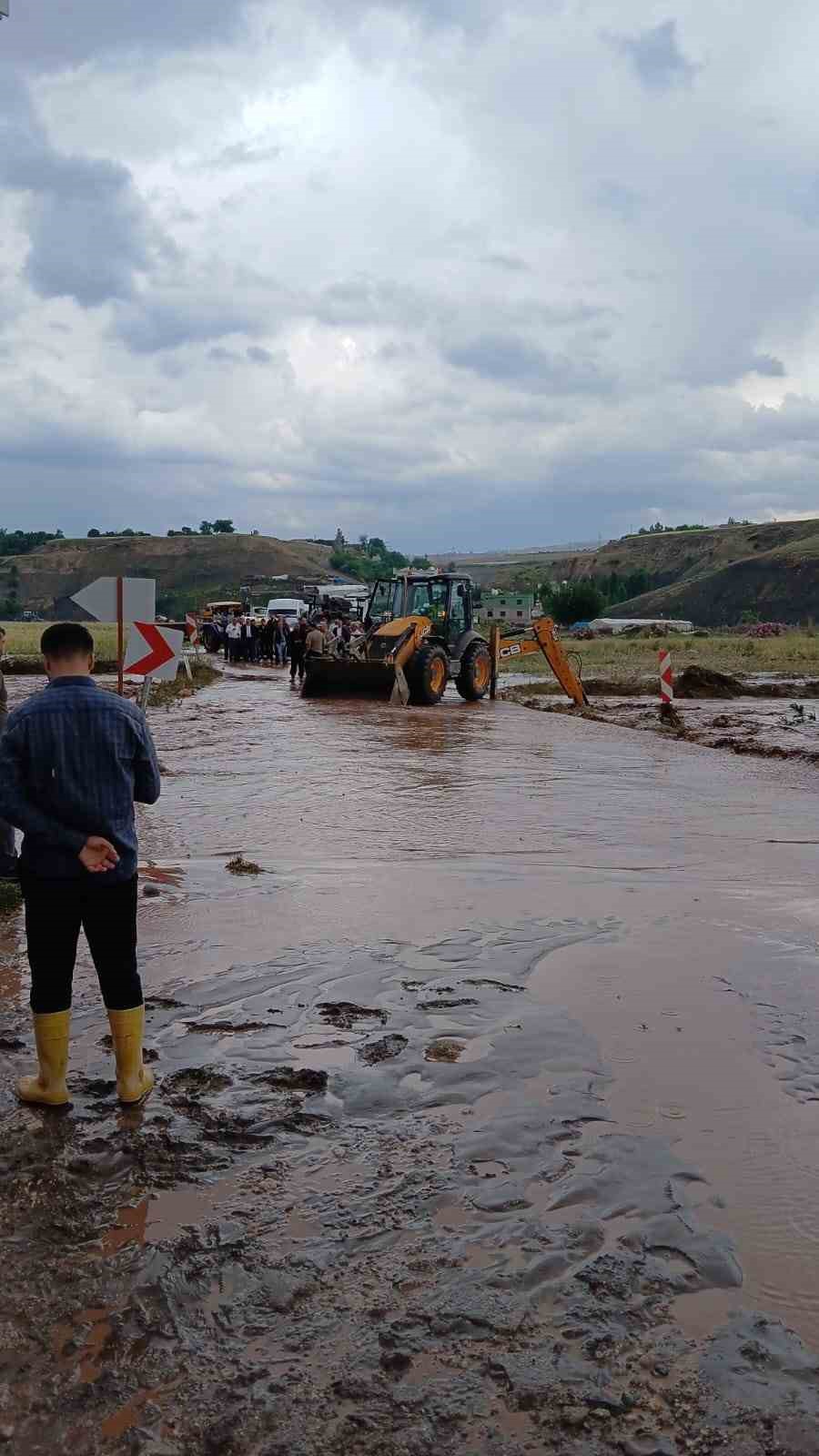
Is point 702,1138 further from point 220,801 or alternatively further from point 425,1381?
point 220,801

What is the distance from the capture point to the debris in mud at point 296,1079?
4707mm

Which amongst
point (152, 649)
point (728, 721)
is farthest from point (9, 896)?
point (728, 721)

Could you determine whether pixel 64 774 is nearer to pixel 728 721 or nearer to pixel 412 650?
pixel 728 721

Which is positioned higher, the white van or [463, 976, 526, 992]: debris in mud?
the white van

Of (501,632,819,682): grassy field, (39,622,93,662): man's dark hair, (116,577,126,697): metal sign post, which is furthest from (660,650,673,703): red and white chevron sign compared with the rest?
(39,622,93,662): man's dark hair

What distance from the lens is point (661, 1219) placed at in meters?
3.75

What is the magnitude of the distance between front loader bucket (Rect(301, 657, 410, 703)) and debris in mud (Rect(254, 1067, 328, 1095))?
1872cm

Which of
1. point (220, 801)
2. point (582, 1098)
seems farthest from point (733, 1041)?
point (220, 801)

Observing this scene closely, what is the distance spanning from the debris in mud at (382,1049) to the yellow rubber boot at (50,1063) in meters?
1.18

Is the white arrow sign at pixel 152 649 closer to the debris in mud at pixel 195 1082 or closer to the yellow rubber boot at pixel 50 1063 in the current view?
the debris in mud at pixel 195 1082

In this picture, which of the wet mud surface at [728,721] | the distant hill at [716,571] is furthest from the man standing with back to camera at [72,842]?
the distant hill at [716,571]

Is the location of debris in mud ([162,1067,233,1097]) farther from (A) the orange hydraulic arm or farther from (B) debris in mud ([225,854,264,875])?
(A) the orange hydraulic arm

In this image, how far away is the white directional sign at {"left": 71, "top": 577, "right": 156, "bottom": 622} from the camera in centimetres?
1194

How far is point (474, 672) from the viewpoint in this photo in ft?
84.6
